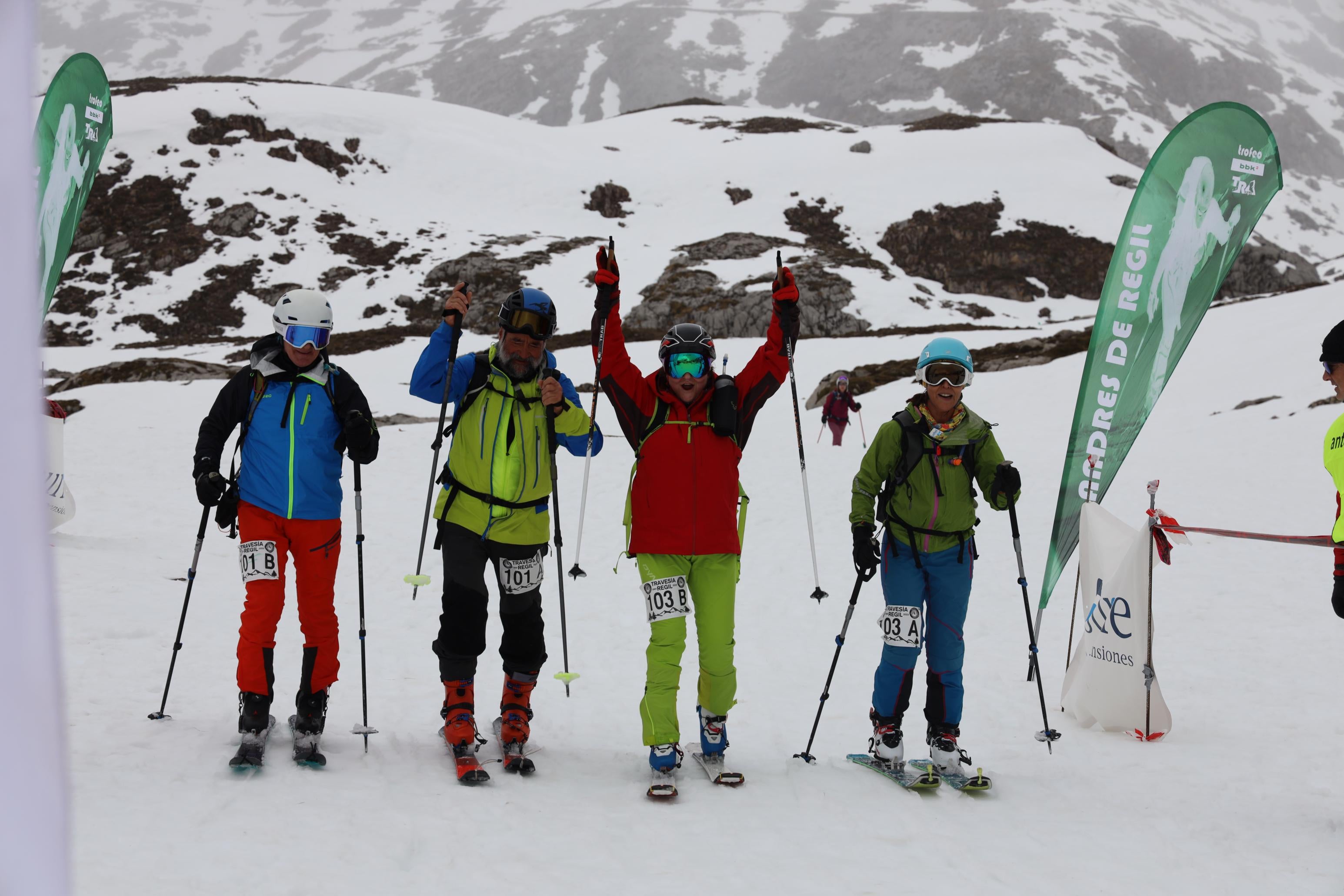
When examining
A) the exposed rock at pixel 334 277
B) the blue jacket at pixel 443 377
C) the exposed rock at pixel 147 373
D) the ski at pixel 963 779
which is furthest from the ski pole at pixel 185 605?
the exposed rock at pixel 334 277

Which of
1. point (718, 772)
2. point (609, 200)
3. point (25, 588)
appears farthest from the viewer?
point (609, 200)

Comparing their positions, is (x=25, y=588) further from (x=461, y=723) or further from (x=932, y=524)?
(x=932, y=524)

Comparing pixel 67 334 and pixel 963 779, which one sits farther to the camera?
pixel 67 334

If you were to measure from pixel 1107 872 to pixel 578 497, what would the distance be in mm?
10661

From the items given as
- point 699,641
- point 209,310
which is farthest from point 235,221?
point 699,641

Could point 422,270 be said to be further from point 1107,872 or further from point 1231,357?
point 1107,872

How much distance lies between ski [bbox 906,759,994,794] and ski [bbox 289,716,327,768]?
3266 mm

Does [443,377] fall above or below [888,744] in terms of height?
above

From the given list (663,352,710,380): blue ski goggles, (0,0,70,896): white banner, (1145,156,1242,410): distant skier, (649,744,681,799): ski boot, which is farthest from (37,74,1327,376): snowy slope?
(0,0,70,896): white banner

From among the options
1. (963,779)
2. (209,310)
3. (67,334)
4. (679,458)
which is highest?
(209,310)

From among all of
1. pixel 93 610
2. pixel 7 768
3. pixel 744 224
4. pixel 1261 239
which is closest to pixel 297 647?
pixel 93 610

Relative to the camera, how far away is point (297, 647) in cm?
770

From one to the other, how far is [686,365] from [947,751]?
265cm

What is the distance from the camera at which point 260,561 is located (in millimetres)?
4836
